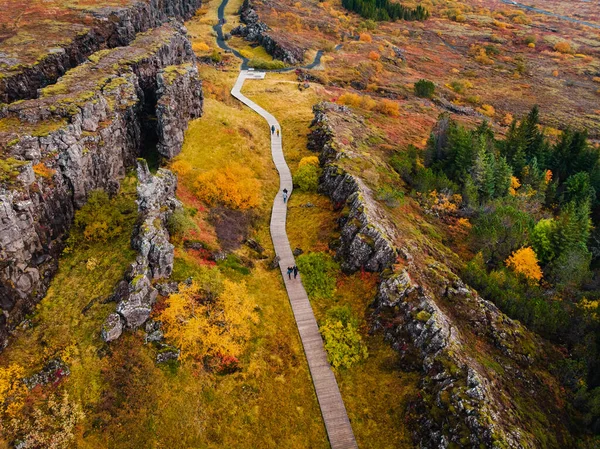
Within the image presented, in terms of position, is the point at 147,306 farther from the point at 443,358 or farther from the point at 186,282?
the point at 443,358

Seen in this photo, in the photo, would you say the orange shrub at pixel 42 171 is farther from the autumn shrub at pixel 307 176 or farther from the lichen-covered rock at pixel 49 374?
the autumn shrub at pixel 307 176

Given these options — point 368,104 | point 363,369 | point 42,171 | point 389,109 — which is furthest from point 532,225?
point 42,171

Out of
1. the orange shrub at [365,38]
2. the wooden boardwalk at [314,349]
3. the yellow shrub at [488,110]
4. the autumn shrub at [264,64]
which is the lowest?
the yellow shrub at [488,110]

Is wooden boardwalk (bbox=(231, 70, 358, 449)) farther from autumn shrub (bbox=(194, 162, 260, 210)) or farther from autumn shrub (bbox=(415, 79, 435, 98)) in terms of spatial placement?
autumn shrub (bbox=(415, 79, 435, 98))

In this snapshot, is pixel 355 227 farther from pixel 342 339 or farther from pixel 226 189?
pixel 226 189

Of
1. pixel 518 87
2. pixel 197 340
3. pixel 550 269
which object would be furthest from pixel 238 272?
pixel 518 87

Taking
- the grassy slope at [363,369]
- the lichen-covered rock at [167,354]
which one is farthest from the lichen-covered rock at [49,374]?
the grassy slope at [363,369]

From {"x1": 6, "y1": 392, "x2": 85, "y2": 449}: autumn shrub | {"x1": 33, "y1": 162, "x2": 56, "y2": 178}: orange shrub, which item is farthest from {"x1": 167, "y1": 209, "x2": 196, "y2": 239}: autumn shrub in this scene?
{"x1": 6, "y1": 392, "x2": 85, "y2": 449}: autumn shrub
